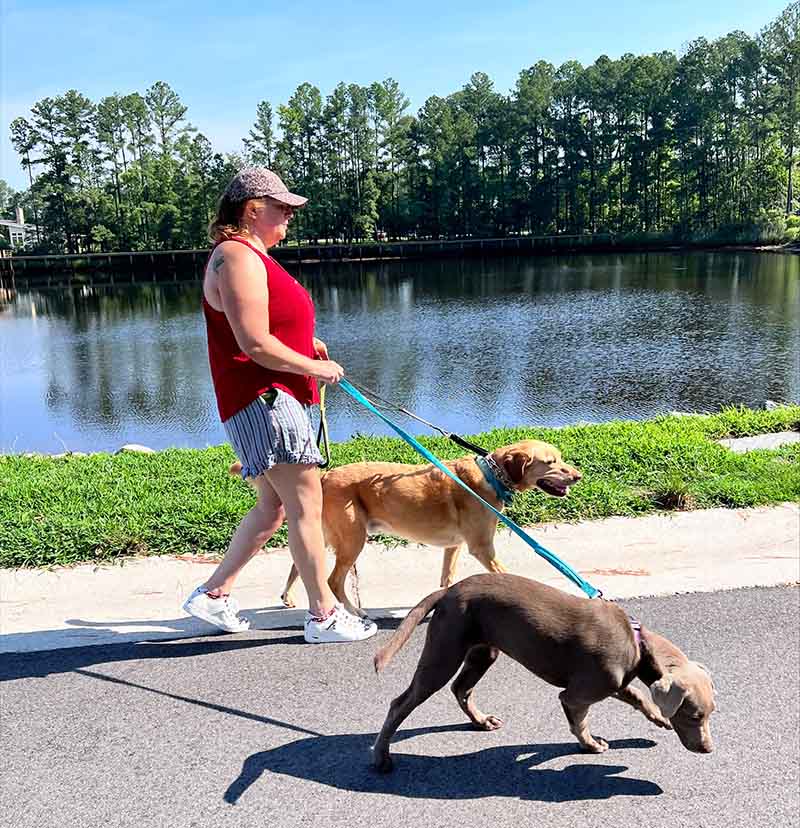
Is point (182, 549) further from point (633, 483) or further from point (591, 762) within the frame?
point (633, 483)

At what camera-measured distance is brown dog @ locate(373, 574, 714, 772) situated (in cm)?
Result: 272

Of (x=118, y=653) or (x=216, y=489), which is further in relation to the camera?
(x=216, y=489)

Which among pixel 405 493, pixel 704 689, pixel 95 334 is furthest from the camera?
pixel 95 334

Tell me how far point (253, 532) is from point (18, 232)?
309 feet

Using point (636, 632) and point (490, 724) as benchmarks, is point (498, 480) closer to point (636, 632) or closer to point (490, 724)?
point (490, 724)

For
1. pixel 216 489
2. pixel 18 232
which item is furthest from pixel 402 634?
pixel 18 232

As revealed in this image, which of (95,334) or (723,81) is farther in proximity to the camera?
(723,81)

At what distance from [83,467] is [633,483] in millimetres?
4509

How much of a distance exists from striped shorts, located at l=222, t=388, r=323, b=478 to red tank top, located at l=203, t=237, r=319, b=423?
0.05 m

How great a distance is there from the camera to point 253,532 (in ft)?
12.6

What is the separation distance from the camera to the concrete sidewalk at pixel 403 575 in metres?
4.05

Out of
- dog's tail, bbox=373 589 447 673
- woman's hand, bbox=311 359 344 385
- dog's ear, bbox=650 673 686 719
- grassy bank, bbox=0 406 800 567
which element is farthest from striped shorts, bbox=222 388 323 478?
dog's ear, bbox=650 673 686 719

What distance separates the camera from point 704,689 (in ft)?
8.73

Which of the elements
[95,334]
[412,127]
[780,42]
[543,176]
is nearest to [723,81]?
[780,42]
